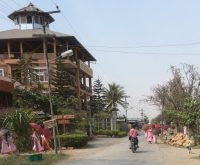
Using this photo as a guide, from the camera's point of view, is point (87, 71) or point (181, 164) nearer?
point (181, 164)

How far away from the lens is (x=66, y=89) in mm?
61375

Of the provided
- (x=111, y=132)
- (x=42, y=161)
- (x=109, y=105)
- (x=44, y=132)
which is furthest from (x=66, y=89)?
(x=109, y=105)

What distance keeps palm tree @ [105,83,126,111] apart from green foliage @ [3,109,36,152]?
233 feet

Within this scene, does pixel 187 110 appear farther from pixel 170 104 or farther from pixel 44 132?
pixel 170 104

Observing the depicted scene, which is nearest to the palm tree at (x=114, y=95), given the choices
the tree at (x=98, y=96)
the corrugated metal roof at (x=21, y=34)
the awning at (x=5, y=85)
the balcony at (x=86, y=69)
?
the tree at (x=98, y=96)

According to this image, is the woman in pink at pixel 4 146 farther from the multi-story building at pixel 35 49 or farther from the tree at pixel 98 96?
the tree at pixel 98 96

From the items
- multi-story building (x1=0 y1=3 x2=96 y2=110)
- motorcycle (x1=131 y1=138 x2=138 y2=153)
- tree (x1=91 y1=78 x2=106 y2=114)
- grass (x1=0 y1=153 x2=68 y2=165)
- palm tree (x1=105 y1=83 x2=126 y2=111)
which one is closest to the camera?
grass (x1=0 y1=153 x2=68 y2=165)

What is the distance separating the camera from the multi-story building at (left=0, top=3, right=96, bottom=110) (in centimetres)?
6259

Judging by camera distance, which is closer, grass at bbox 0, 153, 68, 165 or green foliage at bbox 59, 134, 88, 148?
grass at bbox 0, 153, 68, 165

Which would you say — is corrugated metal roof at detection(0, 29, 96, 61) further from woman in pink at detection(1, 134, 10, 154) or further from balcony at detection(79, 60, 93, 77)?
woman in pink at detection(1, 134, 10, 154)

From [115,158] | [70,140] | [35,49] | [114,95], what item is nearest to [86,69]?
[35,49]

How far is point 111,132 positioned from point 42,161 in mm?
41075

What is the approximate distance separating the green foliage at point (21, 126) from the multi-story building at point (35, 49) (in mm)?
27954

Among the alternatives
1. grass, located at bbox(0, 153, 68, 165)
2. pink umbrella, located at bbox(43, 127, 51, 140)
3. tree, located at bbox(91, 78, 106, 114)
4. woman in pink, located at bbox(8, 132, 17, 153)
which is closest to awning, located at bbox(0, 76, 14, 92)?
pink umbrella, located at bbox(43, 127, 51, 140)
